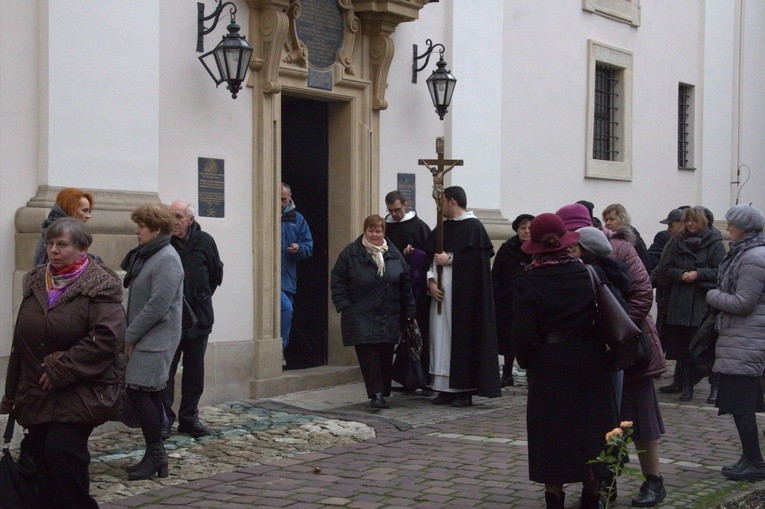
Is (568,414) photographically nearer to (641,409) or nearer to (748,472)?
(641,409)

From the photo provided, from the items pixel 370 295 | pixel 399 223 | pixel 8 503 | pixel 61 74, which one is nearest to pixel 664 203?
pixel 399 223

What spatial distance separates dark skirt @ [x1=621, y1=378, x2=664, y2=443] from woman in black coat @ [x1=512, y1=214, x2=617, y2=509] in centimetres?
→ 76

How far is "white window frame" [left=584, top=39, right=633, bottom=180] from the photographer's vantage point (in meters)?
15.6

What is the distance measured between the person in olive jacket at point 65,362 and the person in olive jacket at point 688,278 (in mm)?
6963

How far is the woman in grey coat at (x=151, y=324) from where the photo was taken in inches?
286

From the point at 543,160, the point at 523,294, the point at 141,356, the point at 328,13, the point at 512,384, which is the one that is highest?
the point at 328,13

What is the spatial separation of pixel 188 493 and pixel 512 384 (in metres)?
5.49

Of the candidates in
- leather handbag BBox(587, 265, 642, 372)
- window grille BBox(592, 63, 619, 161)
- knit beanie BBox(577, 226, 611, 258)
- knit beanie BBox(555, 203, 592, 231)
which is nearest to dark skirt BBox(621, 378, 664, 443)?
leather handbag BBox(587, 265, 642, 372)

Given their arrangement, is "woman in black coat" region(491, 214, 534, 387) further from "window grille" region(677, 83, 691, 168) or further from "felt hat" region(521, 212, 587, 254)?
"window grille" region(677, 83, 691, 168)

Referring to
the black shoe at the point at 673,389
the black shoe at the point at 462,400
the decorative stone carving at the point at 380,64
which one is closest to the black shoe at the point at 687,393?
the black shoe at the point at 673,389

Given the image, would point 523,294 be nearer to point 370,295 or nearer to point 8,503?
point 8,503

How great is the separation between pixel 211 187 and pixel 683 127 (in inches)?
399

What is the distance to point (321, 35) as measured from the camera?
11.4 meters

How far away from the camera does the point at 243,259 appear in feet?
34.4
